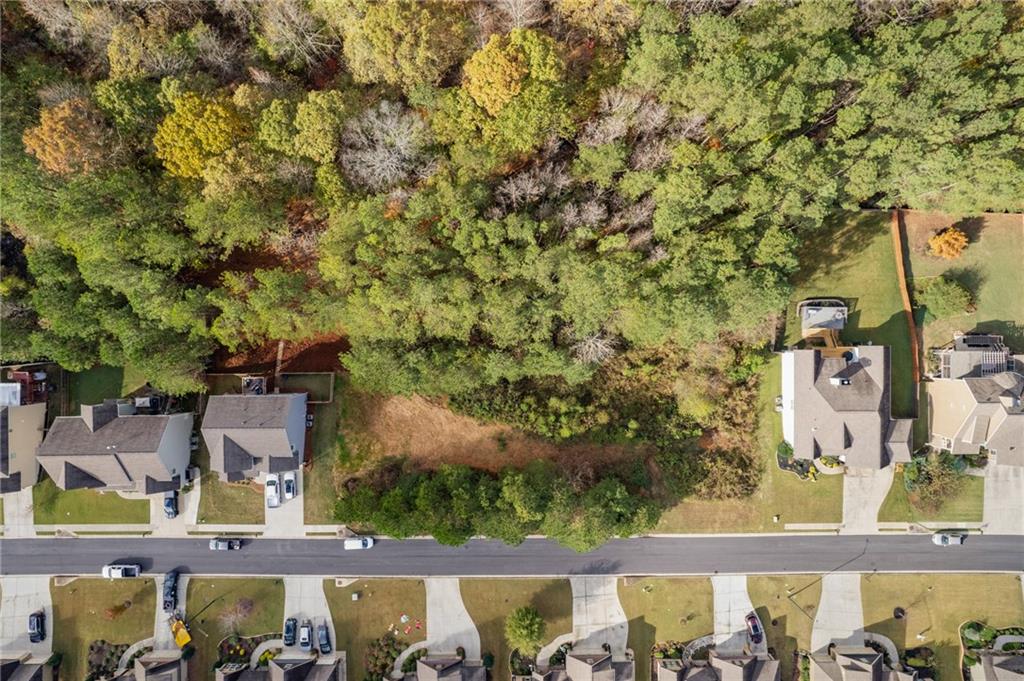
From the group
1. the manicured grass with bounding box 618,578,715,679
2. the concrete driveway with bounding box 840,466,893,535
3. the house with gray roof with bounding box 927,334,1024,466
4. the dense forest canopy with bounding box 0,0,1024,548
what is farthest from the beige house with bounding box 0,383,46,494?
the house with gray roof with bounding box 927,334,1024,466

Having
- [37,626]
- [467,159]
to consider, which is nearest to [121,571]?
[37,626]

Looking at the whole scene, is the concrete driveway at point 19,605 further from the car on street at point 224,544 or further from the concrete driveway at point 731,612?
the concrete driveway at point 731,612

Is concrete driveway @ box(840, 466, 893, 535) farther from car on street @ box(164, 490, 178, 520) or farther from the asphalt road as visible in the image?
car on street @ box(164, 490, 178, 520)

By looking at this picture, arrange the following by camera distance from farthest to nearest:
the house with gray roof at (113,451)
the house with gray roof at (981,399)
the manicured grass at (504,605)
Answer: the manicured grass at (504,605)
the house with gray roof at (113,451)
the house with gray roof at (981,399)

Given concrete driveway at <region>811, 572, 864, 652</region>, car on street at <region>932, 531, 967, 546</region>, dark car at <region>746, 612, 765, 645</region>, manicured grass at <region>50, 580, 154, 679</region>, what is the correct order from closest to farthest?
car on street at <region>932, 531, 967, 546</region>
dark car at <region>746, 612, 765, 645</region>
concrete driveway at <region>811, 572, 864, 652</region>
manicured grass at <region>50, 580, 154, 679</region>

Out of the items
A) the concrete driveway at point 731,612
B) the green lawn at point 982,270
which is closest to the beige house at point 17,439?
the concrete driveway at point 731,612

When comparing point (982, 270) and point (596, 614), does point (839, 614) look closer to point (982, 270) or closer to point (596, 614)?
point (596, 614)
